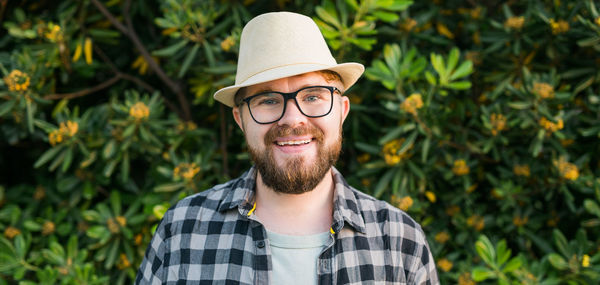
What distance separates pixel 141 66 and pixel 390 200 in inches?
62.2

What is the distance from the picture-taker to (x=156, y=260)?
1412mm

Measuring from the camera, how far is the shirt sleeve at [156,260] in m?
1.38

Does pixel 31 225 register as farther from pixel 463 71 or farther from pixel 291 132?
pixel 463 71

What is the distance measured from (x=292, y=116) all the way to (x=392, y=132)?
2.83ft

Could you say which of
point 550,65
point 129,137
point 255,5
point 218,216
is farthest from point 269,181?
point 550,65

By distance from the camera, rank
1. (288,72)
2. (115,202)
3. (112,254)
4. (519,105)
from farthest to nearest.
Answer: (115,202), (112,254), (519,105), (288,72)

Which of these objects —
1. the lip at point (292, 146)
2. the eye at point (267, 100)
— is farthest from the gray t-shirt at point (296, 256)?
the eye at point (267, 100)

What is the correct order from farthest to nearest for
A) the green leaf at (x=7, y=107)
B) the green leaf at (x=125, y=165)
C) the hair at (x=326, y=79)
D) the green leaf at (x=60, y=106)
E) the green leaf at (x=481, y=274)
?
1. the green leaf at (x=60, y=106)
2. the green leaf at (x=125, y=165)
3. the green leaf at (x=7, y=107)
4. the green leaf at (x=481, y=274)
5. the hair at (x=326, y=79)

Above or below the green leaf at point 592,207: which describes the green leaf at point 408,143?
above

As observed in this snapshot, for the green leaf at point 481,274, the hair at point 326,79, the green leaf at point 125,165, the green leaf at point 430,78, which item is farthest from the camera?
the green leaf at point 125,165

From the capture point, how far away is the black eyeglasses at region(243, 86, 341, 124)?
4.21 ft

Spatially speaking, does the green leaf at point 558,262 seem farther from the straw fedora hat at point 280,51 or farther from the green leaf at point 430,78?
the straw fedora hat at point 280,51

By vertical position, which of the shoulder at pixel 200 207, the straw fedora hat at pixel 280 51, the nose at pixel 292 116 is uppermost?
the straw fedora hat at pixel 280 51

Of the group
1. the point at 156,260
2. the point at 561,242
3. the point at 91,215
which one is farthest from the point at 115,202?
the point at 561,242
